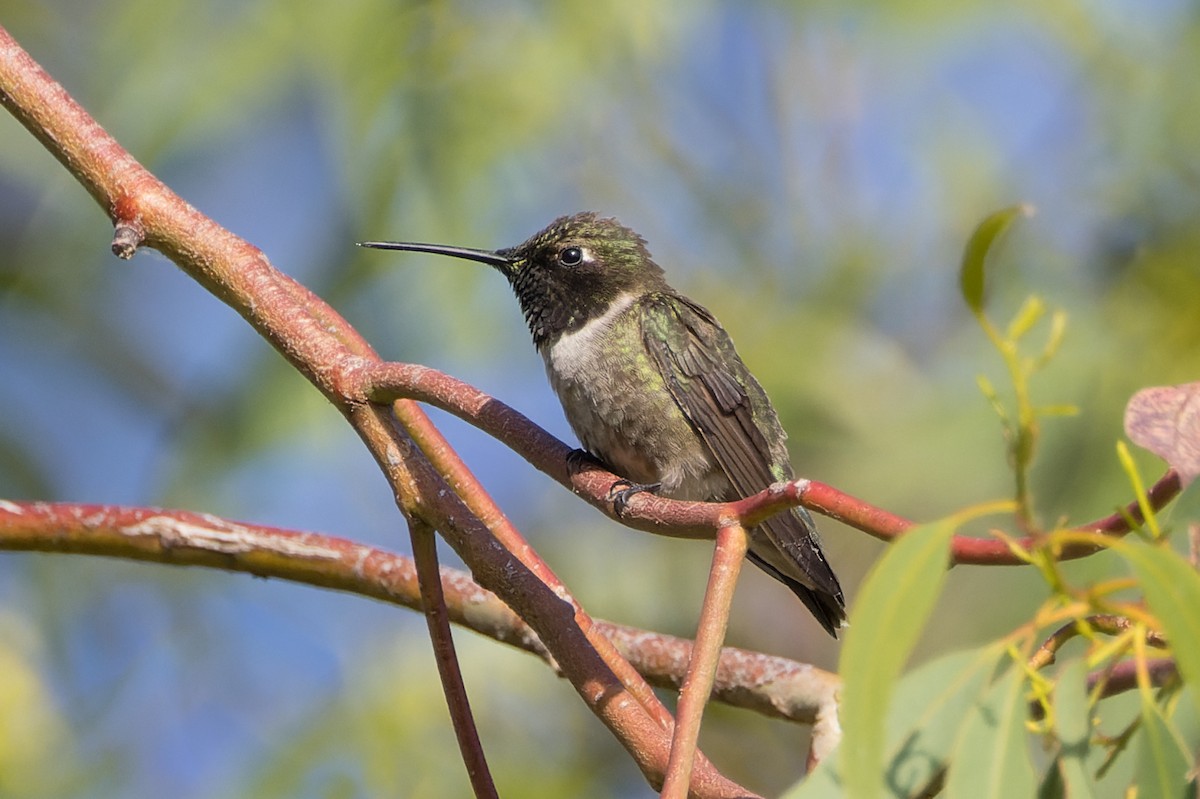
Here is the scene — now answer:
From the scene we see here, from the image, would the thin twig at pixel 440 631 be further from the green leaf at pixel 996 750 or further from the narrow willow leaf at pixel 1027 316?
the narrow willow leaf at pixel 1027 316

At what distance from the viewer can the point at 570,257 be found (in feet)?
12.3

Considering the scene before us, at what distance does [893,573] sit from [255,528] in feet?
5.67

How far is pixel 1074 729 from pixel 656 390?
89.4 inches

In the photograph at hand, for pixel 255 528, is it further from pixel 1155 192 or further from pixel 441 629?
pixel 1155 192

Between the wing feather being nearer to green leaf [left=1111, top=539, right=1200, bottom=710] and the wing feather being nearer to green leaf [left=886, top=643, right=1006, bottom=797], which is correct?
green leaf [left=886, top=643, right=1006, bottom=797]

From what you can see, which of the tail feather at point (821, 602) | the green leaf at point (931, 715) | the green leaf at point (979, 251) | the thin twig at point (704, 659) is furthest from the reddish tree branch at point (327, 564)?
the green leaf at point (979, 251)

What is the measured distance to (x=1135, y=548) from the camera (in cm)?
106

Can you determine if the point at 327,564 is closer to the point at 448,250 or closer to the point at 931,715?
Result: the point at 448,250

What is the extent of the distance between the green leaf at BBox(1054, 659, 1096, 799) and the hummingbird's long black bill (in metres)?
2.34

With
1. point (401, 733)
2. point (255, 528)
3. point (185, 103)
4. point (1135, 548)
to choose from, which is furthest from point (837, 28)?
point (1135, 548)

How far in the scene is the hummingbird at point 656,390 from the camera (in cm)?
333

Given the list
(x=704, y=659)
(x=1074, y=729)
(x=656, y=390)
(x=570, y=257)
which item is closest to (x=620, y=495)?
(x=704, y=659)

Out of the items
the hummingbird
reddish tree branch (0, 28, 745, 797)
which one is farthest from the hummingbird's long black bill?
reddish tree branch (0, 28, 745, 797)

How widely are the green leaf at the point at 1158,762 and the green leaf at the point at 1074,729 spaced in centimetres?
5
